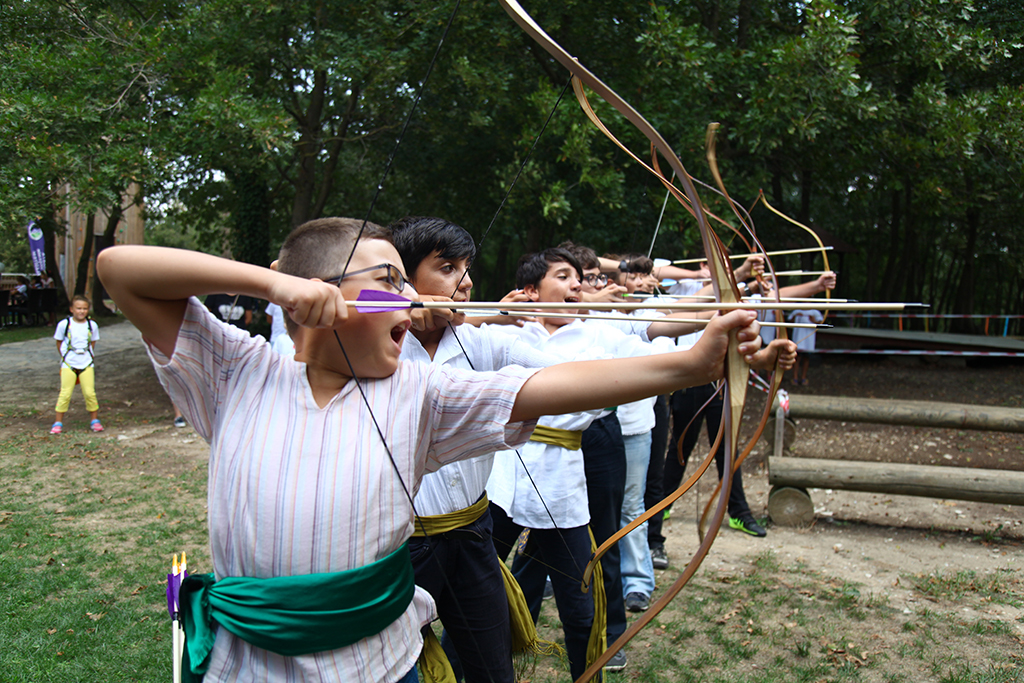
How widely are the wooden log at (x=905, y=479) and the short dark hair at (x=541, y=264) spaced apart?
9.52 feet

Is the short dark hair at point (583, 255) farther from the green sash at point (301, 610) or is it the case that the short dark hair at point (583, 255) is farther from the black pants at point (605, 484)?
the green sash at point (301, 610)

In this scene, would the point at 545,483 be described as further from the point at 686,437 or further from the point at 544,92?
the point at 544,92

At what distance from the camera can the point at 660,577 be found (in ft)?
14.6

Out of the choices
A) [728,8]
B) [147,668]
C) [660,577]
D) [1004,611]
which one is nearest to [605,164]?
[728,8]

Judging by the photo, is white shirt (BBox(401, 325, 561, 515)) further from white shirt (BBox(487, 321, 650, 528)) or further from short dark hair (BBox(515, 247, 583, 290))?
short dark hair (BBox(515, 247, 583, 290))

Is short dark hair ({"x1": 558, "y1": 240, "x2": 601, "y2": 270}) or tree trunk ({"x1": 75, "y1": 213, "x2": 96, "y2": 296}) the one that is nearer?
short dark hair ({"x1": 558, "y1": 240, "x2": 601, "y2": 270})

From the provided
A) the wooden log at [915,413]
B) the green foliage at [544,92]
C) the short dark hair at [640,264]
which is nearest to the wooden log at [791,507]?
the wooden log at [915,413]

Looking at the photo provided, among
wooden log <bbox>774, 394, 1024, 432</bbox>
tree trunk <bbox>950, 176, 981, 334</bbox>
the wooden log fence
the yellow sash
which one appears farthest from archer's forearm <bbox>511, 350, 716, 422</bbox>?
tree trunk <bbox>950, 176, 981, 334</bbox>

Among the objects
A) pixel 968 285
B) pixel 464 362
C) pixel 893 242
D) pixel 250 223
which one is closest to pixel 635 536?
pixel 464 362

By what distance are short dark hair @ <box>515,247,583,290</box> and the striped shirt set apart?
190cm

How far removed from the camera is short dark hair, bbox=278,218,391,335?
4.92ft

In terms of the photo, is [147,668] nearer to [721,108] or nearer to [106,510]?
[106,510]

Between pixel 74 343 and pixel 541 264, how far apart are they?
6.65 meters

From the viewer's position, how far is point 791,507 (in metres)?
5.41
